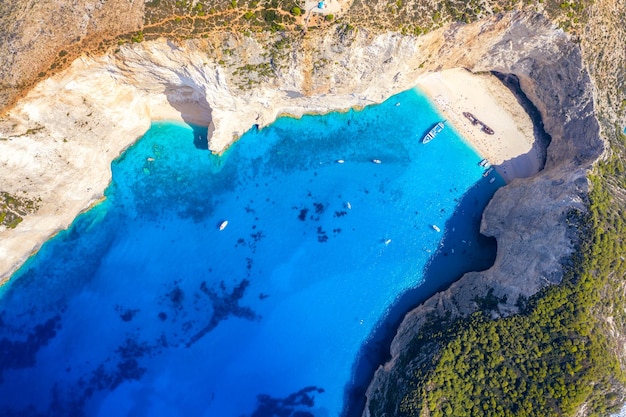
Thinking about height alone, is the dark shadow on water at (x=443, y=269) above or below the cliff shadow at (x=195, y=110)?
below

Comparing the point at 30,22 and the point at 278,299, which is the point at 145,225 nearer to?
the point at 278,299

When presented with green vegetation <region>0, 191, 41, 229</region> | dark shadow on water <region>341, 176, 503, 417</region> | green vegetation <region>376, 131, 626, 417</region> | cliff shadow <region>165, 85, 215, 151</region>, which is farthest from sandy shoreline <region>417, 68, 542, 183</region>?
green vegetation <region>0, 191, 41, 229</region>

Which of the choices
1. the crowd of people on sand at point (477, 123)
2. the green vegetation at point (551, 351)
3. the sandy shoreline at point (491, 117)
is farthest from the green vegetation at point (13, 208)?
the crowd of people on sand at point (477, 123)

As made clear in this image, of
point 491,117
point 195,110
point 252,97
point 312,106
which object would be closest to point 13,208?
point 195,110

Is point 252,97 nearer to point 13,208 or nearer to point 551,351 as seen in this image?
point 13,208

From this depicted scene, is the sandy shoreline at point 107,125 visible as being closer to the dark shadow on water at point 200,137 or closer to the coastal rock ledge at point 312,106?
the coastal rock ledge at point 312,106

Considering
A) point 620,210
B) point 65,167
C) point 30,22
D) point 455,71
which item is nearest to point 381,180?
point 455,71

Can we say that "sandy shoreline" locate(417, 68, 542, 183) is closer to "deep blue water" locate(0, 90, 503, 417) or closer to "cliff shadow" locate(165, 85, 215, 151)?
"deep blue water" locate(0, 90, 503, 417)
